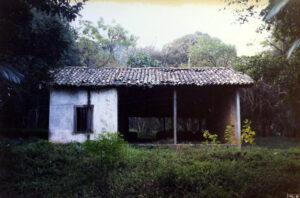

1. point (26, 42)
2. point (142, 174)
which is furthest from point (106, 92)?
point (142, 174)

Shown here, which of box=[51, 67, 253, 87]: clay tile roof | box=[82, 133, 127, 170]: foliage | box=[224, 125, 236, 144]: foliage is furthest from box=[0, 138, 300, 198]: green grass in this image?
box=[51, 67, 253, 87]: clay tile roof

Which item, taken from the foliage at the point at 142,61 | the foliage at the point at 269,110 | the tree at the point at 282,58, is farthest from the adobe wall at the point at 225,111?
the foliage at the point at 142,61

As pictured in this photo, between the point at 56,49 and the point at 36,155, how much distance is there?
12.0ft

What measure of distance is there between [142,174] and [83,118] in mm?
5991

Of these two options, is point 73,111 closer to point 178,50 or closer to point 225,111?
point 225,111

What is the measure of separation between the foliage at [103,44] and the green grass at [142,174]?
14.8 m

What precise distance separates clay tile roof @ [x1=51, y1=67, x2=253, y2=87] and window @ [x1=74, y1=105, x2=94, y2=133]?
46.3 inches

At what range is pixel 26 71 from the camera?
7.68 meters

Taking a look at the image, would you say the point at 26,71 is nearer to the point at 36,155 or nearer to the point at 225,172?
the point at 36,155

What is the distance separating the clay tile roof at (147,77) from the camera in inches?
446

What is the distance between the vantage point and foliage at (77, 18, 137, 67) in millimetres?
22172

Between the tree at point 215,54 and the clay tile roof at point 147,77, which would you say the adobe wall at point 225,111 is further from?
the tree at point 215,54

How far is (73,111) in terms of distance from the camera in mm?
11820

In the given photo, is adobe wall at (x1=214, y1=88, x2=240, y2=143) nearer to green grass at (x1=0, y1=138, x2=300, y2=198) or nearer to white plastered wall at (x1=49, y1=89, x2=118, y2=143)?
green grass at (x1=0, y1=138, x2=300, y2=198)
